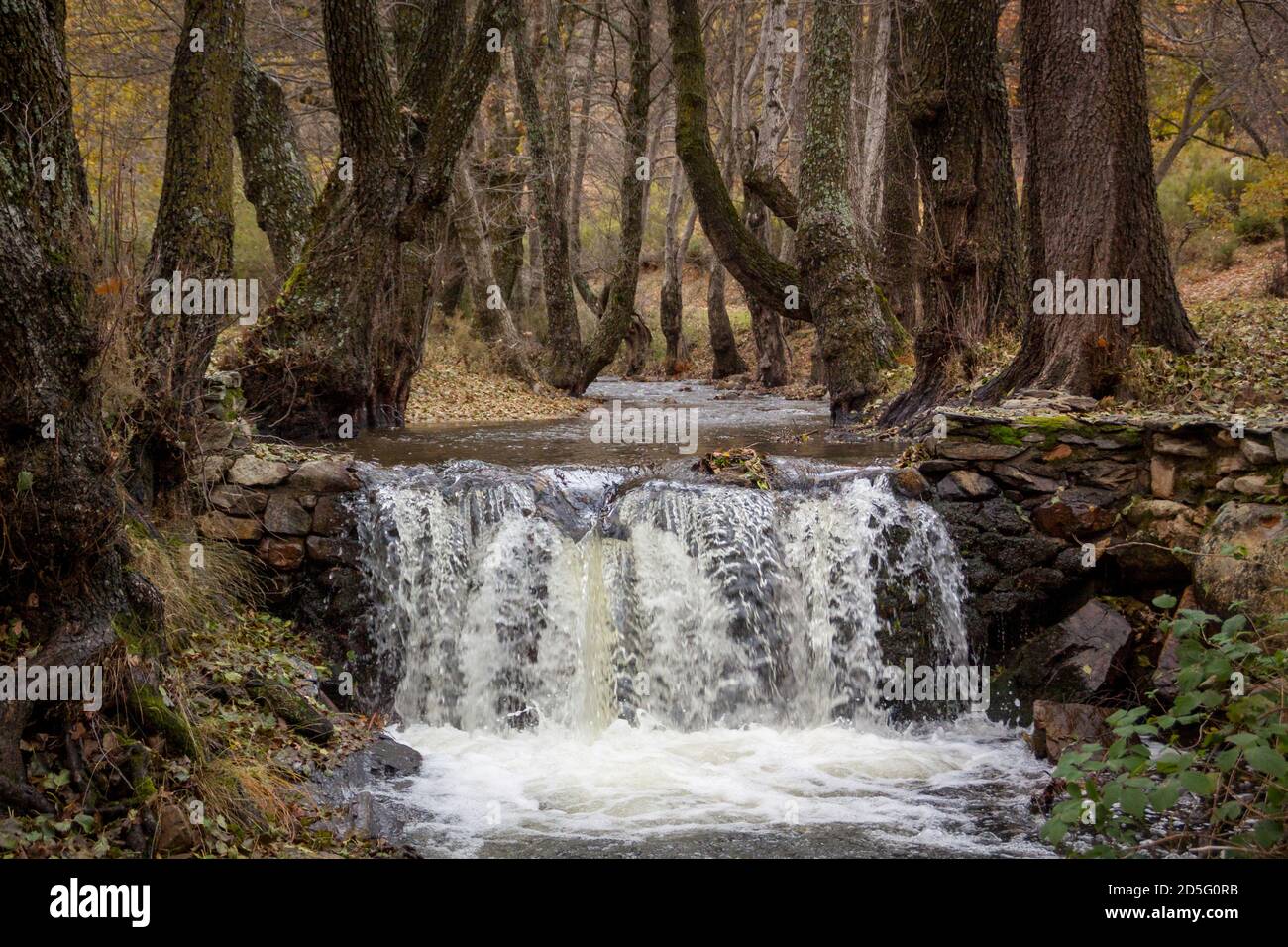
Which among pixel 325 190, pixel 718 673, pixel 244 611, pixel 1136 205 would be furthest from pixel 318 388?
pixel 1136 205

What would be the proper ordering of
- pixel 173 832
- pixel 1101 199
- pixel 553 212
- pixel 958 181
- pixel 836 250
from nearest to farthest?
pixel 173 832 < pixel 1101 199 < pixel 958 181 < pixel 836 250 < pixel 553 212

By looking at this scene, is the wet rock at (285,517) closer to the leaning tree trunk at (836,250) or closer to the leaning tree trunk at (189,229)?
the leaning tree trunk at (189,229)

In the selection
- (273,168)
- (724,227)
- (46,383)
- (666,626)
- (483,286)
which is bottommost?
(666,626)

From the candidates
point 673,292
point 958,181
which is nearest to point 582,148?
point 673,292

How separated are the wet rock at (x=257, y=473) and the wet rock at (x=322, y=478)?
10 cm

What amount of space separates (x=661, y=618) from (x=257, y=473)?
3265 millimetres

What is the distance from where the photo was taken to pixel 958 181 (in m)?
11.7

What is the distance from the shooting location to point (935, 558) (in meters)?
8.62

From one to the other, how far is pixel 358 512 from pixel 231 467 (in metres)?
1.00

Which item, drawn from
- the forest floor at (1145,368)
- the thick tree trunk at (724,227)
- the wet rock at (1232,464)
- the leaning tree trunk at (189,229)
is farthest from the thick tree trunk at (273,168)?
the wet rock at (1232,464)

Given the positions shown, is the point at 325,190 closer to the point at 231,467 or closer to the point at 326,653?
the point at 231,467

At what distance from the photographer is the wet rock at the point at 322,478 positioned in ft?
28.2

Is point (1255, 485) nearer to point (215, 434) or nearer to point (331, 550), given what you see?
point (331, 550)

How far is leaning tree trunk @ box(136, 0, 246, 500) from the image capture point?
7270mm
